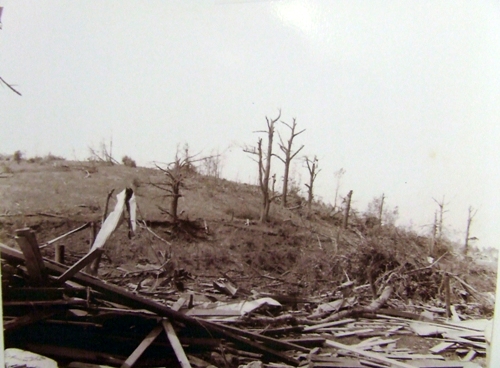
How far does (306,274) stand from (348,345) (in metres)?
0.76

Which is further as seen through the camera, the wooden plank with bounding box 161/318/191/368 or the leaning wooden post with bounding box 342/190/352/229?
the leaning wooden post with bounding box 342/190/352/229

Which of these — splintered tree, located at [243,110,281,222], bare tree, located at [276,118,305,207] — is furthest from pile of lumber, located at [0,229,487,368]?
bare tree, located at [276,118,305,207]

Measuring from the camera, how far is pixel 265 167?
326 centimetres

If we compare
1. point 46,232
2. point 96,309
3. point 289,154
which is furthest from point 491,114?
point 46,232

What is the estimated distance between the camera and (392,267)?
3865mm

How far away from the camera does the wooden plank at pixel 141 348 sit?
274cm

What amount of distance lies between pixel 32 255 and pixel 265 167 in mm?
2148

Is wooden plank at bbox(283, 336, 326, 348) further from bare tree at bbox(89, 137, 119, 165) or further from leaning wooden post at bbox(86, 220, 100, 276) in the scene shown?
bare tree at bbox(89, 137, 119, 165)

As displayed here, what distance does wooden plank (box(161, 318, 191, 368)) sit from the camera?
2.79 metres

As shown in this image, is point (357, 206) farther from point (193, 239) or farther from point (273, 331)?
point (193, 239)

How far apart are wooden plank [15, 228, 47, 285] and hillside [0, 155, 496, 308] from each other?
0.34 metres

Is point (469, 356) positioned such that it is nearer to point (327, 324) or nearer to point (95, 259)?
point (327, 324)

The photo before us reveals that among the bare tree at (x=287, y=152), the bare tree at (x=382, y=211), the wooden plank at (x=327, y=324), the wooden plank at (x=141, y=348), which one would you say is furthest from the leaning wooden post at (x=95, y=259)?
the bare tree at (x=382, y=211)

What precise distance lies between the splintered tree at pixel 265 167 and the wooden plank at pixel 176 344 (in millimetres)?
1319
